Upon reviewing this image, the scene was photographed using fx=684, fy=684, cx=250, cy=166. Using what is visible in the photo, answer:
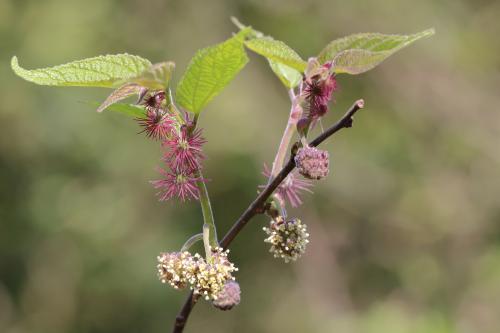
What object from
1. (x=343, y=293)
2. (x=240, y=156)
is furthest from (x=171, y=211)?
(x=343, y=293)

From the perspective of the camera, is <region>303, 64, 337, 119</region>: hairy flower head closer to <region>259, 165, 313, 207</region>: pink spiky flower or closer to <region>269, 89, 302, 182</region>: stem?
<region>269, 89, 302, 182</region>: stem

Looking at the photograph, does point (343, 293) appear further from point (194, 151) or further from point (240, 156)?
point (194, 151)

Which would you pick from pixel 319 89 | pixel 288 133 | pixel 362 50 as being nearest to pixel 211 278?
pixel 288 133

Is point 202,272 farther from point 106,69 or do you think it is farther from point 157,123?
point 106,69

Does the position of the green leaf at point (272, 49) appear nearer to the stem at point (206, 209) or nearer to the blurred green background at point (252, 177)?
the stem at point (206, 209)

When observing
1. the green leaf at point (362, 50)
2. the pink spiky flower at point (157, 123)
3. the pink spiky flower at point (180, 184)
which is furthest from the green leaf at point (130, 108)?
the green leaf at point (362, 50)

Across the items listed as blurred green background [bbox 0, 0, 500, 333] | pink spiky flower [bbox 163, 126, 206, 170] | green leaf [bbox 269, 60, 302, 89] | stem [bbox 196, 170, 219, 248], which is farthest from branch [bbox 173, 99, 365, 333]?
blurred green background [bbox 0, 0, 500, 333]
